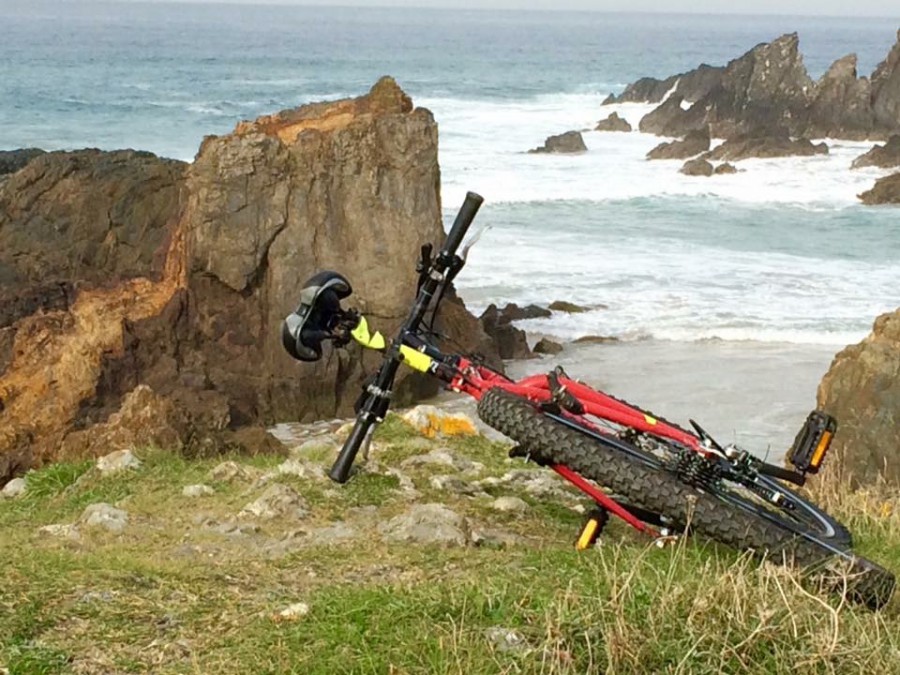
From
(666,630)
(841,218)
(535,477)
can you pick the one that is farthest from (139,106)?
(666,630)

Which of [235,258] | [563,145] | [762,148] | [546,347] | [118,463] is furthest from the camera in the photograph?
[563,145]

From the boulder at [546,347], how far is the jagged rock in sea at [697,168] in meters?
24.8

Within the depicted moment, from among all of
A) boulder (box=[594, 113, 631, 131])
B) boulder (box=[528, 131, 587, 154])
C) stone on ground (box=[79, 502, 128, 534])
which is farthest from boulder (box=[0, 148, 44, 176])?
boulder (box=[594, 113, 631, 131])

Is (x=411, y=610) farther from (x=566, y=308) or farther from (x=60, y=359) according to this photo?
(x=566, y=308)

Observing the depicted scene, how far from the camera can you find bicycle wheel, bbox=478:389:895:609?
5.35m

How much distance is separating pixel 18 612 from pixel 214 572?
1.03m

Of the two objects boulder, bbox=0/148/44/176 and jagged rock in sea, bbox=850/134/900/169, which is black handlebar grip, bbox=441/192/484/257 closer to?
boulder, bbox=0/148/44/176

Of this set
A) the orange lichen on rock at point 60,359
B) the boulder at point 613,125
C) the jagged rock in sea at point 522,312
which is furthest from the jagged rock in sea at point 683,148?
the orange lichen on rock at point 60,359

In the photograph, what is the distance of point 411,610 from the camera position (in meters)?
4.59

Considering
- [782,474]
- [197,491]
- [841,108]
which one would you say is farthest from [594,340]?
[841,108]

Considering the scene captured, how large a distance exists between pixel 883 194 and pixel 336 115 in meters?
25.5

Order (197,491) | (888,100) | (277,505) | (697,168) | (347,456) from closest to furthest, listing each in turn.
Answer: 1. (347,456)
2. (277,505)
3. (197,491)
4. (697,168)
5. (888,100)

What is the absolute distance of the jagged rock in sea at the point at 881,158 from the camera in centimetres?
4469

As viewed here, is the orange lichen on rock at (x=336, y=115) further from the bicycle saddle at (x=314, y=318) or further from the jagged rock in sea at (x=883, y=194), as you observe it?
the jagged rock in sea at (x=883, y=194)
